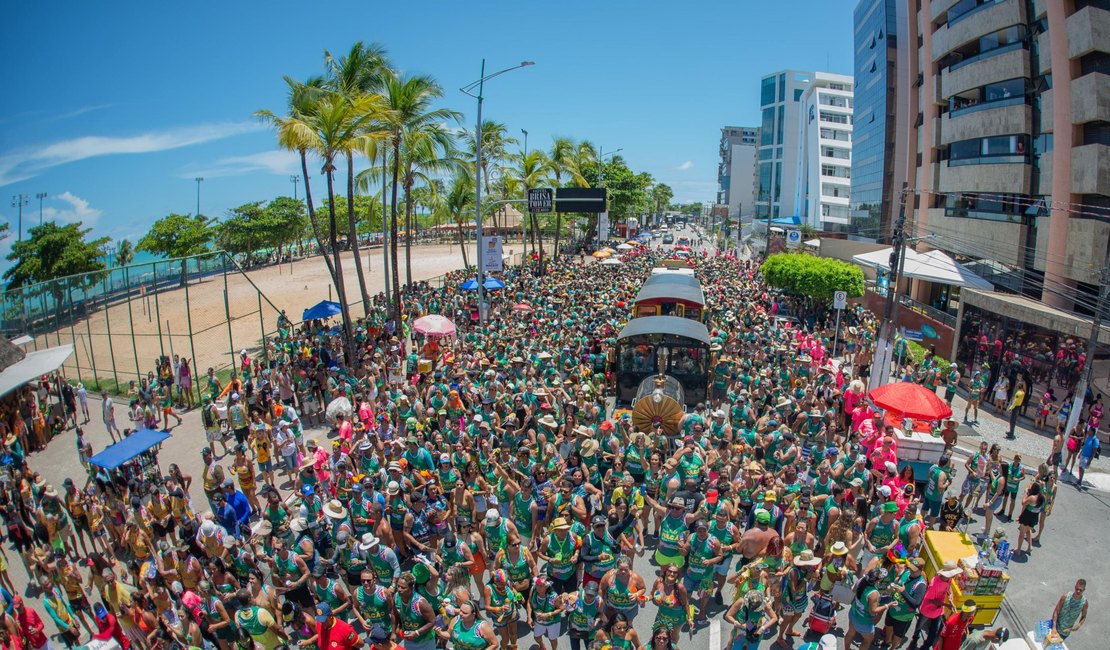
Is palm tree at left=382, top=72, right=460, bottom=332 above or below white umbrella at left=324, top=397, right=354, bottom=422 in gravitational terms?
above

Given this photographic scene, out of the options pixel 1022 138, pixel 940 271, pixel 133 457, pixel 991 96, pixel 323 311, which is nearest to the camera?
pixel 133 457

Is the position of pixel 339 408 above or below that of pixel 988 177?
below

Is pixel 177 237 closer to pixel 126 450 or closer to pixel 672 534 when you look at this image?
pixel 126 450

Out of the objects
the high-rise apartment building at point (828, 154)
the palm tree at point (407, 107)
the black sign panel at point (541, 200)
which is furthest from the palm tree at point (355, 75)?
the high-rise apartment building at point (828, 154)

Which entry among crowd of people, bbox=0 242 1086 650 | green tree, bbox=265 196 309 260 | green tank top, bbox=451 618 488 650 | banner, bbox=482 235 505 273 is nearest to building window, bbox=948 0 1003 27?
crowd of people, bbox=0 242 1086 650

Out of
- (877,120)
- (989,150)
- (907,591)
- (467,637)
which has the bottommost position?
(907,591)

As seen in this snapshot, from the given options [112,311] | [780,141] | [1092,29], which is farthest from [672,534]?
[780,141]

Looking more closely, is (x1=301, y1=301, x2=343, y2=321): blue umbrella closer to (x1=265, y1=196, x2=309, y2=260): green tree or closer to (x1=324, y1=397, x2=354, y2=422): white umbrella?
(x1=324, y1=397, x2=354, y2=422): white umbrella


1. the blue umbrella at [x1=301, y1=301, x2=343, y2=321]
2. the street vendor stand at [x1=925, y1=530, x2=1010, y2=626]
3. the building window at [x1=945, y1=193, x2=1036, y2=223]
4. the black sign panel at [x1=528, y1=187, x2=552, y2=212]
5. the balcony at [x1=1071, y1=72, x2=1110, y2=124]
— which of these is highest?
the balcony at [x1=1071, y1=72, x2=1110, y2=124]

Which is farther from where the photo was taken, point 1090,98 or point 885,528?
point 1090,98
